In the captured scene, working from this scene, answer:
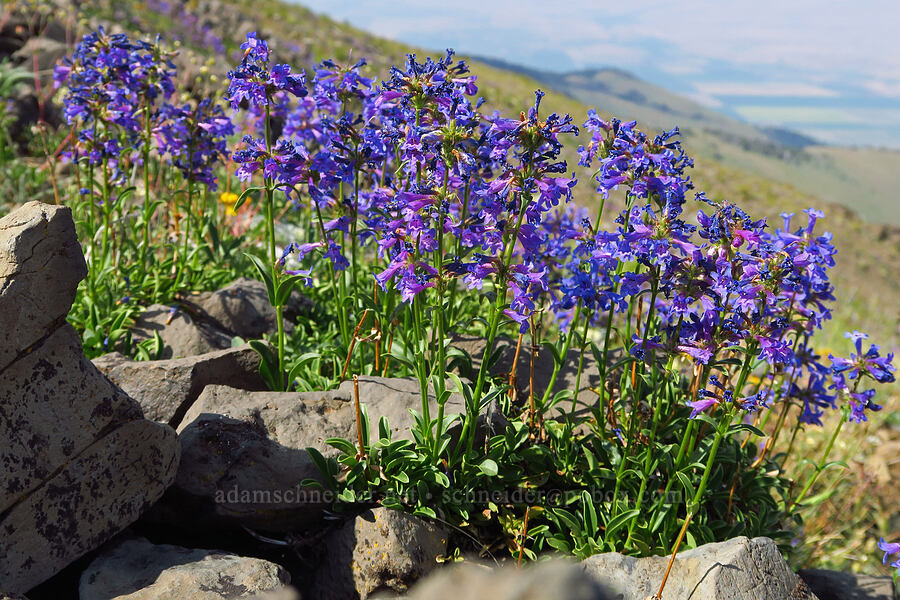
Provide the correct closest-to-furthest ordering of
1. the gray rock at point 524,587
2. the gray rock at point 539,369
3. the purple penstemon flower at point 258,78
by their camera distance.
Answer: the gray rock at point 524,587 → the purple penstemon flower at point 258,78 → the gray rock at point 539,369

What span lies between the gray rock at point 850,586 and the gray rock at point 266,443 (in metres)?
2.84

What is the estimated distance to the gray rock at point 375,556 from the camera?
331cm

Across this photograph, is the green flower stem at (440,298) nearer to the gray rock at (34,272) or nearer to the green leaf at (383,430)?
the green leaf at (383,430)

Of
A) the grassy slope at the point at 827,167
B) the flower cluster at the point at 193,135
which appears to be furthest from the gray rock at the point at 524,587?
the grassy slope at the point at 827,167

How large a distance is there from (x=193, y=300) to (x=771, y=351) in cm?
443

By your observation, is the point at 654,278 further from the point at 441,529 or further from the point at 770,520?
the point at 770,520

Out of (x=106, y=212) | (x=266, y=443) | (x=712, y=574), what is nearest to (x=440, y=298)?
(x=266, y=443)

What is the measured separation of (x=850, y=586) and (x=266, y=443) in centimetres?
393

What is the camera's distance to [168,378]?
408 centimetres

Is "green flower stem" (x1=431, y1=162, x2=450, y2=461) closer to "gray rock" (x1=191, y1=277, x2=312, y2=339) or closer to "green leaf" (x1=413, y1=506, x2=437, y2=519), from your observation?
"green leaf" (x1=413, y1=506, x2=437, y2=519)

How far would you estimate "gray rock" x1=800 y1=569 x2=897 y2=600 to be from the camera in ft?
14.2

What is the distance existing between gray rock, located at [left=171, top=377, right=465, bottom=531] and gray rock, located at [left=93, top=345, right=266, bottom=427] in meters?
0.21

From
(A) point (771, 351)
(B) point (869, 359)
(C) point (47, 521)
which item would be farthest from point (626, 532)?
(C) point (47, 521)

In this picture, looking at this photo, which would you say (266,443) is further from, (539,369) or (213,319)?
(213,319)
